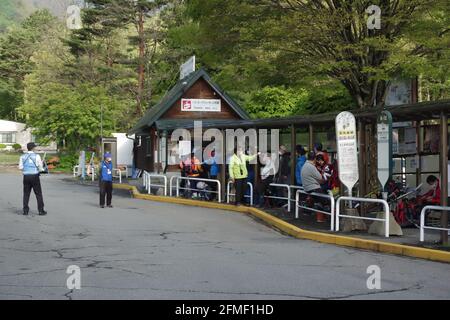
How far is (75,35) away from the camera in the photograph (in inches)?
2298

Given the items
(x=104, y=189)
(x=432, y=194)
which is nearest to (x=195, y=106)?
(x=104, y=189)

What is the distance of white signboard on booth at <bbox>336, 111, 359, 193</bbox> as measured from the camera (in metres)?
13.1

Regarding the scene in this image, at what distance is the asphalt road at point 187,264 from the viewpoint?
7488mm

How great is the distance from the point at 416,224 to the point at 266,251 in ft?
14.4

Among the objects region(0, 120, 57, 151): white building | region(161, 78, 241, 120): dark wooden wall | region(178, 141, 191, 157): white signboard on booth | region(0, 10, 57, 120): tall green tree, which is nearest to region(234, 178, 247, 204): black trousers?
region(178, 141, 191, 157): white signboard on booth

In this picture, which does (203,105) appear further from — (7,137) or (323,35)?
(7,137)

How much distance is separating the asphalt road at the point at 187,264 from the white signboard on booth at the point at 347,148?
1.81 meters

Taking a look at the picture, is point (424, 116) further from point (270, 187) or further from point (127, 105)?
point (127, 105)

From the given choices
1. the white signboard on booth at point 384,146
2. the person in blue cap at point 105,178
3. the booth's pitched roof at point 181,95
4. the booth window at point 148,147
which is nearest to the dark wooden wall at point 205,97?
the booth's pitched roof at point 181,95

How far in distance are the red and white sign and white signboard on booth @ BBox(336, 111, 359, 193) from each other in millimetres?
18636

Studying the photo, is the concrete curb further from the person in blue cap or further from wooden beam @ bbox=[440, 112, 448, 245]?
the person in blue cap

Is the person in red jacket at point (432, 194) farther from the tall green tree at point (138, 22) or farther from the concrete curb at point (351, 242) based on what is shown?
the tall green tree at point (138, 22)

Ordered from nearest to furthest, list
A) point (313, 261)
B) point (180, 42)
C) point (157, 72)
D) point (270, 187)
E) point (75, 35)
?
point (313, 261) < point (270, 187) < point (180, 42) < point (157, 72) < point (75, 35)
